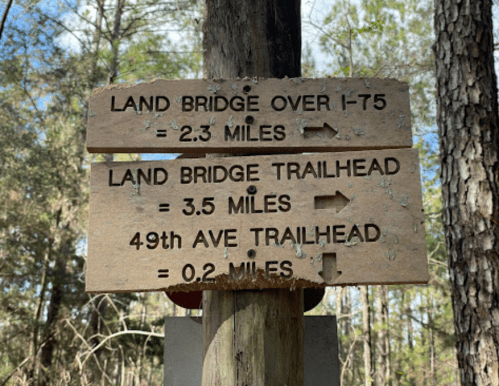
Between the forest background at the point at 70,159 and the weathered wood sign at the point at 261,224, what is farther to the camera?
the forest background at the point at 70,159

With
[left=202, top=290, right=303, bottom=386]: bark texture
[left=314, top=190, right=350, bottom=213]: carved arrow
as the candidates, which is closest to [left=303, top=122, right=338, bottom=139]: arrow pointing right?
[left=314, top=190, right=350, bottom=213]: carved arrow

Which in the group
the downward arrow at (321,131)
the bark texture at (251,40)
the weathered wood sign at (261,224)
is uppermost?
the bark texture at (251,40)

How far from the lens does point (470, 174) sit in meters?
3.60

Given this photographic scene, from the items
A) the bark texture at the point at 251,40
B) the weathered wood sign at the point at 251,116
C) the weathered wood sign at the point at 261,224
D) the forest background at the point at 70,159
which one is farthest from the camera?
the forest background at the point at 70,159

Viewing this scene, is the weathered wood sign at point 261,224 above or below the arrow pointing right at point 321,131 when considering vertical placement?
below

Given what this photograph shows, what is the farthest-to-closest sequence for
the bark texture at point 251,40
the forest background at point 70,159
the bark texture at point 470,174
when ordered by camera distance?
the forest background at point 70,159
the bark texture at point 470,174
the bark texture at point 251,40

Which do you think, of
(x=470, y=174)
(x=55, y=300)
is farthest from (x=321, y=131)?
(x=55, y=300)

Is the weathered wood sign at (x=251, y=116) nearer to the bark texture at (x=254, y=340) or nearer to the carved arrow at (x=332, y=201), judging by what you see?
the carved arrow at (x=332, y=201)

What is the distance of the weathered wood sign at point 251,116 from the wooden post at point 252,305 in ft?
0.72

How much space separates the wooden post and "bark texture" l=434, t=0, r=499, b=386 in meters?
1.90

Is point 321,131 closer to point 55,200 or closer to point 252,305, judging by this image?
point 252,305

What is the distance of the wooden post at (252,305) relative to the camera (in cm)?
177

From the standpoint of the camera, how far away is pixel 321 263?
1.70 metres

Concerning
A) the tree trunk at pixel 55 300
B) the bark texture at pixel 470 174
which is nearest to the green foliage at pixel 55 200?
the tree trunk at pixel 55 300
